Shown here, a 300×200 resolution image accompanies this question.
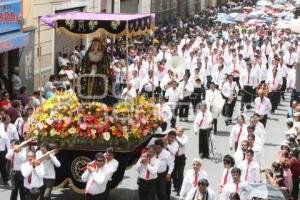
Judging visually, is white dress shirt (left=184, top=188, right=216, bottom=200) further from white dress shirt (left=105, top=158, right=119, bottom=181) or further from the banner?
the banner

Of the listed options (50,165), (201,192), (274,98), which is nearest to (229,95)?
(274,98)

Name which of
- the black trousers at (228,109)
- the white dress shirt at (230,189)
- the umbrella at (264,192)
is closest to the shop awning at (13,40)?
the black trousers at (228,109)

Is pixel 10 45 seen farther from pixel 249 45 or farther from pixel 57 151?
pixel 249 45

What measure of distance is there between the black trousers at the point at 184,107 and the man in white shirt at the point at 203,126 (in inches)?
163

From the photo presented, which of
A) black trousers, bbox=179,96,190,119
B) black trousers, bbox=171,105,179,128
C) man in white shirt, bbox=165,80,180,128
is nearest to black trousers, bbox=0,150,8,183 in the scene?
black trousers, bbox=171,105,179,128

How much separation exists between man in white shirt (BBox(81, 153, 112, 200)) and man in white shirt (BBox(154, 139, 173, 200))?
102 centimetres

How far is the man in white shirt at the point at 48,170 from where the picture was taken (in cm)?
1388

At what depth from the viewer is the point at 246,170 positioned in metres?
14.0

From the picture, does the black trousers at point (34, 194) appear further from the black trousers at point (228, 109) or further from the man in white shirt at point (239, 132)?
the black trousers at point (228, 109)

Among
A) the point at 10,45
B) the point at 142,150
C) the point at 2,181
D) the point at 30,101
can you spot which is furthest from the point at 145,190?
the point at 10,45

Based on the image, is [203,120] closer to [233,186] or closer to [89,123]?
[89,123]

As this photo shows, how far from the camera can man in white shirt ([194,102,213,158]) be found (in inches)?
731

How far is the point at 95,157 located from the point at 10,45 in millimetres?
9800

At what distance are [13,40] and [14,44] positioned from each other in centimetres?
12
